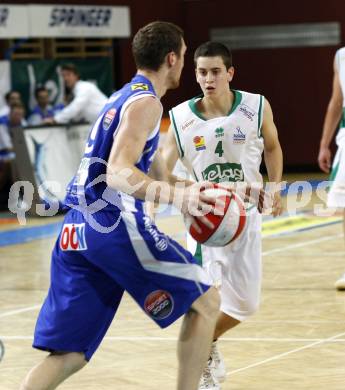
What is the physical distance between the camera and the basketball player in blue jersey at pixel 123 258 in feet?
15.0

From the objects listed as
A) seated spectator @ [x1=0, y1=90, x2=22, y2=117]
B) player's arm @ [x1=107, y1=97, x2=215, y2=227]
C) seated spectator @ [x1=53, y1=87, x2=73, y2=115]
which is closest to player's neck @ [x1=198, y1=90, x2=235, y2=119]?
player's arm @ [x1=107, y1=97, x2=215, y2=227]

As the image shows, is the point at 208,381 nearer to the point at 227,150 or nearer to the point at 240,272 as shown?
the point at 240,272

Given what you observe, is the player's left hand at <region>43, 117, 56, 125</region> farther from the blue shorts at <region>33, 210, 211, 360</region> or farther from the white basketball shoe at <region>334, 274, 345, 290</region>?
the blue shorts at <region>33, 210, 211, 360</region>

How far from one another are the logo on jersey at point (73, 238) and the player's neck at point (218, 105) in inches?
65.1

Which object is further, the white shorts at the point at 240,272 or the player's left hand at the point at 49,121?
the player's left hand at the point at 49,121

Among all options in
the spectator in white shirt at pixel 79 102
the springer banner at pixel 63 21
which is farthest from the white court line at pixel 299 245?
the springer banner at pixel 63 21

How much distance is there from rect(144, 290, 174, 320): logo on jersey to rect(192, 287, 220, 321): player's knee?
0.11m

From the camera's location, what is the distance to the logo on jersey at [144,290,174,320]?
4.58 metres

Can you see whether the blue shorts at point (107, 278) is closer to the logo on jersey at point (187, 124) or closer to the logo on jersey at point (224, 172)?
the logo on jersey at point (224, 172)

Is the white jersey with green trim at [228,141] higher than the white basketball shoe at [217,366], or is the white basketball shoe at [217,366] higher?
the white jersey with green trim at [228,141]

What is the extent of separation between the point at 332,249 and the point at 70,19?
7.54 m

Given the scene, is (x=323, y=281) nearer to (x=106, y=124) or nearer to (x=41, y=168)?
(x=106, y=124)

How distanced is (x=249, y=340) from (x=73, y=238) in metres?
2.40

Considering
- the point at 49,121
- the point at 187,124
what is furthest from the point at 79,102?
the point at 187,124
